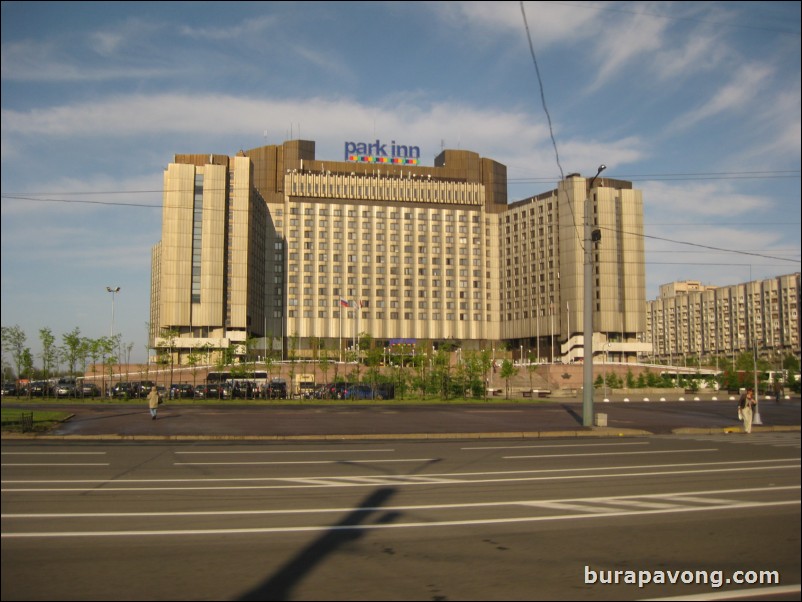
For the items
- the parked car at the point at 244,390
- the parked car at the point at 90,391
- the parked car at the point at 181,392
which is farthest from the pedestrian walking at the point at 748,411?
the parked car at the point at 90,391

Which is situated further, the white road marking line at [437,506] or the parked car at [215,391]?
the parked car at [215,391]

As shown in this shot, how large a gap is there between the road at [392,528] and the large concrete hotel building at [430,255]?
10273cm

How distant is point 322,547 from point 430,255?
13491cm

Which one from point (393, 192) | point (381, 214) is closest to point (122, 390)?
point (381, 214)

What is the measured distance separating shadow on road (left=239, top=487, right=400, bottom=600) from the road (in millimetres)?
30

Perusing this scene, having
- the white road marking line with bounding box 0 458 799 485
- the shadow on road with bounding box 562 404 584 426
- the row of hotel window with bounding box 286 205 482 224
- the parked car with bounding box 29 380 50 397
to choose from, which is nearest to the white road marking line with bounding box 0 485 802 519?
the white road marking line with bounding box 0 458 799 485

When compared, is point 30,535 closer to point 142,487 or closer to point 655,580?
point 142,487

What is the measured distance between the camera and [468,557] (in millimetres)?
7465

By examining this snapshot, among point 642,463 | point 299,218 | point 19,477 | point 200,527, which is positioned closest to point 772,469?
point 642,463

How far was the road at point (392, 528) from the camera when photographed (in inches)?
259

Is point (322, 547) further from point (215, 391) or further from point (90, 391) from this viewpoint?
point (90, 391)

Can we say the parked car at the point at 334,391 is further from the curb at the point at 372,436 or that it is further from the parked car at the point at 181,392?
the curb at the point at 372,436

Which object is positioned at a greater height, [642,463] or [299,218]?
[299,218]

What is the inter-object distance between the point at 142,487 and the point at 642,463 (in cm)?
1142
